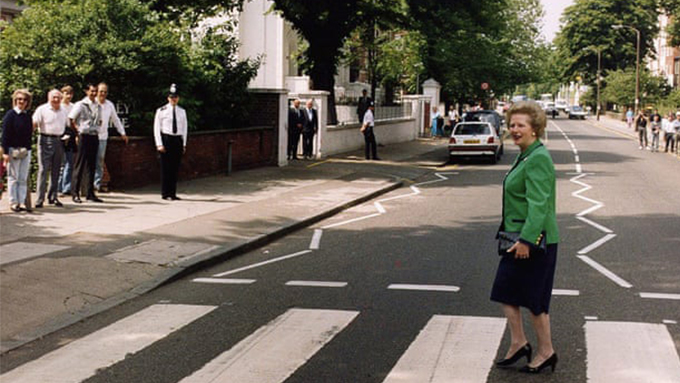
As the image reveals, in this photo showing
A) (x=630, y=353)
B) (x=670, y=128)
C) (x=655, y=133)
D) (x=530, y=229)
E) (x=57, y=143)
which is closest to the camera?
(x=530, y=229)

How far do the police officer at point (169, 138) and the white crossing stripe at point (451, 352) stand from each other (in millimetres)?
8554

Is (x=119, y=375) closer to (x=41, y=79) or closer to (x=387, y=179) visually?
(x=41, y=79)

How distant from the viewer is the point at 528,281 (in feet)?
18.0

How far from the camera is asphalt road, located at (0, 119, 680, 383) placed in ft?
18.7

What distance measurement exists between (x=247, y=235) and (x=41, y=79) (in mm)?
6940

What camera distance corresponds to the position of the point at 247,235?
11453 mm

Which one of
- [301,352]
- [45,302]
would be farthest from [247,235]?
[301,352]

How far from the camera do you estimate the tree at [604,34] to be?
93500 millimetres

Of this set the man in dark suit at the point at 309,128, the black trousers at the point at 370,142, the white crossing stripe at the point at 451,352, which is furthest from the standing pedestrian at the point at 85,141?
the black trousers at the point at 370,142

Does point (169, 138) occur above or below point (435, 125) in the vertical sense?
above

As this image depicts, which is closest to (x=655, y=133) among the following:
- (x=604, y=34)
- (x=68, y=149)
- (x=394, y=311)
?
(x=68, y=149)

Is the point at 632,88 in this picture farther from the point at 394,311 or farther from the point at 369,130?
the point at 394,311

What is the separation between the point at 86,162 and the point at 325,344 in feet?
29.1

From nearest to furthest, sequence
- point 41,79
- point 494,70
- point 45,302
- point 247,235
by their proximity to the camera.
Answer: point 45,302 → point 247,235 → point 41,79 → point 494,70
